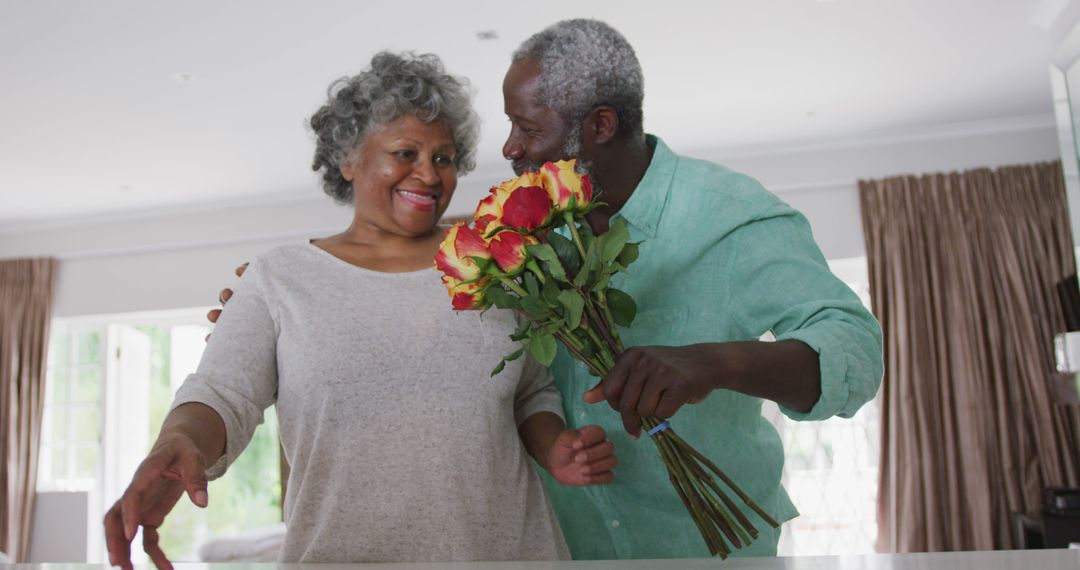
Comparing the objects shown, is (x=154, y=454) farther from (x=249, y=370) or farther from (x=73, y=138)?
(x=73, y=138)

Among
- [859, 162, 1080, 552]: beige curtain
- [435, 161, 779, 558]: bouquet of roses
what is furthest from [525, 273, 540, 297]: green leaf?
[859, 162, 1080, 552]: beige curtain

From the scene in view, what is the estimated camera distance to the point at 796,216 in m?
1.38

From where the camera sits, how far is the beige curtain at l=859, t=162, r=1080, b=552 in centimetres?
595

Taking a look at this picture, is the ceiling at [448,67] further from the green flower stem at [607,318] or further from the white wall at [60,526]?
the green flower stem at [607,318]

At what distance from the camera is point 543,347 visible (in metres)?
1.07

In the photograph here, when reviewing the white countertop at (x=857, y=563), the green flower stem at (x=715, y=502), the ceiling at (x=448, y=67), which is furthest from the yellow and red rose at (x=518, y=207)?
the ceiling at (x=448, y=67)

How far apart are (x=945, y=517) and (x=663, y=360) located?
5799 mm

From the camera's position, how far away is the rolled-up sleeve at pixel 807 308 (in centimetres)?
110

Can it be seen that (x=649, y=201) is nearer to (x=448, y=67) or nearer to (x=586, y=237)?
(x=586, y=237)

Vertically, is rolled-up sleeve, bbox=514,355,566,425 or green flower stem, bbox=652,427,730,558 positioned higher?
rolled-up sleeve, bbox=514,355,566,425

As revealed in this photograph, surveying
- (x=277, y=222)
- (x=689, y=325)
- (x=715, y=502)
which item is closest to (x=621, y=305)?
(x=715, y=502)

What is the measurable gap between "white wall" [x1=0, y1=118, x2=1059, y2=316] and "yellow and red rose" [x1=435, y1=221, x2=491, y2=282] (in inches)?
219

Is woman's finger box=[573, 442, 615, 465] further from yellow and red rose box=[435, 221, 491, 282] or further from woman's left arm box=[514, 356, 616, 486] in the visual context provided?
yellow and red rose box=[435, 221, 491, 282]

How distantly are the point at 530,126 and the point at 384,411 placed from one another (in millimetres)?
499
